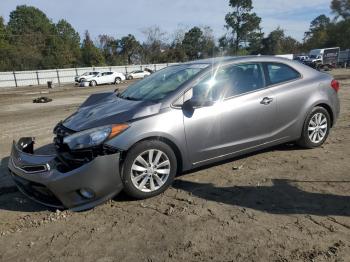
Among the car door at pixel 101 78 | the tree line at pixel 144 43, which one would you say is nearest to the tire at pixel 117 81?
the car door at pixel 101 78

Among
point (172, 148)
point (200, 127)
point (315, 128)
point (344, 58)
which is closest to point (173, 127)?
point (172, 148)

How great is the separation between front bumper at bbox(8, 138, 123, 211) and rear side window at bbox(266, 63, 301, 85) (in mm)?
2736

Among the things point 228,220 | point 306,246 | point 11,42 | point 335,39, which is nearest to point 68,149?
point 228,220

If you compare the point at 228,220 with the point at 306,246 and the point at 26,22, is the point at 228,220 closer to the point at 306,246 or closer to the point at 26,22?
the point at 306,246

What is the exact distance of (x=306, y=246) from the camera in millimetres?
3305

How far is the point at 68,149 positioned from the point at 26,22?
310 feet

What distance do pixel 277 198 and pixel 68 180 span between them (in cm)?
231

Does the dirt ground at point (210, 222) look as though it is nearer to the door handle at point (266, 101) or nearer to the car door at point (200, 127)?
the car door at point (200, 127)

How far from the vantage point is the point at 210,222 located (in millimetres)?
3840

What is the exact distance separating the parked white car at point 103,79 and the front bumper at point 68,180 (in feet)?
112

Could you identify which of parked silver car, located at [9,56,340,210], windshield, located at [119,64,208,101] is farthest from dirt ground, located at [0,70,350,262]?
windshield, located at [119,64,208,101]

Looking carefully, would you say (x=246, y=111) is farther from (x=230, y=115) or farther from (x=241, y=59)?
(x=241, y=59)

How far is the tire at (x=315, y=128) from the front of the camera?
5949 millimetres

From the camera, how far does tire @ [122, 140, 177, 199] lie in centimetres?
430
